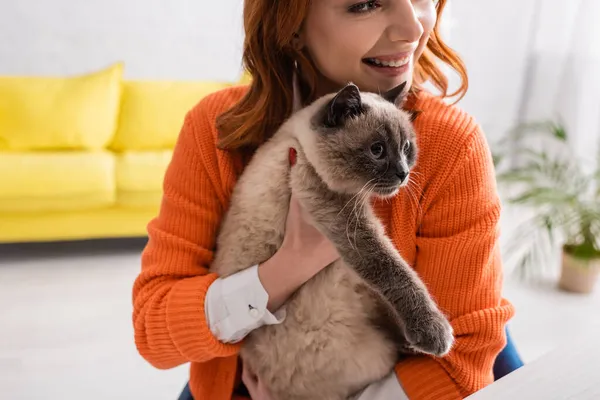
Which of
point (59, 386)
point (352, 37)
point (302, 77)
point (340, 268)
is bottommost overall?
point (59, 386)

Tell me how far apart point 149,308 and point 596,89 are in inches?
173

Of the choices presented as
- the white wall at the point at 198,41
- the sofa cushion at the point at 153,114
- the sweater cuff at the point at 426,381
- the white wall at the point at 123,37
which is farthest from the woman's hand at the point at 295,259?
the white wall at the point at 123,37

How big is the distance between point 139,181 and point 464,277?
277 centimetres

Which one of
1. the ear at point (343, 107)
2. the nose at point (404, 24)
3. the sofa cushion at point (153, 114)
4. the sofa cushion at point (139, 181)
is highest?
the nose at point (404, 24)

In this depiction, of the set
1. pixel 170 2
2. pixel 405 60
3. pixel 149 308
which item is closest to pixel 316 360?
pixel 149 308

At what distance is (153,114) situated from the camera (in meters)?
3.90

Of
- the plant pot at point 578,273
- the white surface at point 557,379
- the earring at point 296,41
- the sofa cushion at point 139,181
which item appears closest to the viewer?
the white surface at point 557,379

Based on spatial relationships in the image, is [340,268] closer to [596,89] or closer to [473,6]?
[596,89]

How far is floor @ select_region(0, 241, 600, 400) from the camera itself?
93.5 inches

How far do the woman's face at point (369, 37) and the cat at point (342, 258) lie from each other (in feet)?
0.19

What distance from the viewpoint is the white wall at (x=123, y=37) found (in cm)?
438

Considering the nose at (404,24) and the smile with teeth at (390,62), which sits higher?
the nose at (404,24)

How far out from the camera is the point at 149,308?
1.12m

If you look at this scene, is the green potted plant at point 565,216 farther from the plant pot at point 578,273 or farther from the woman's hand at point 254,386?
the woman's hand at point 254,386
